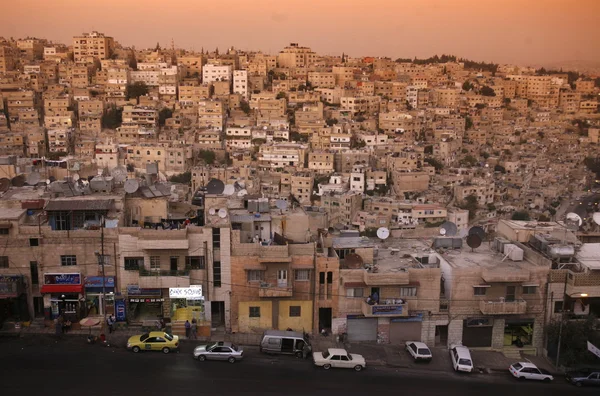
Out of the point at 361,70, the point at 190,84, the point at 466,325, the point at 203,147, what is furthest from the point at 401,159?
the point at 466,325

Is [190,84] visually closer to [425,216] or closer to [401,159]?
[401,159]

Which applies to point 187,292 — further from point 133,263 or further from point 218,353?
point 218,353

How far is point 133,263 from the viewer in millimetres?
11555

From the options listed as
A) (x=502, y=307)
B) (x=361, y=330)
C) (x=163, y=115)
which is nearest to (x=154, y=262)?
(x=361, y=330)

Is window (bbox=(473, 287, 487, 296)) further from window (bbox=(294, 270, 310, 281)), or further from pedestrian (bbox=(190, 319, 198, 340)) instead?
pedestrian (bbox=(190, 319, 198, 340))

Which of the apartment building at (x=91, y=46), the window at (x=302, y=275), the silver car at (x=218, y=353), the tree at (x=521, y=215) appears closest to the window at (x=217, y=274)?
the window at (x=302, y=275)

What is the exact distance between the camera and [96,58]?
71.4 m

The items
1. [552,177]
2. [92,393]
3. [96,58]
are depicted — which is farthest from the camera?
[96,58]

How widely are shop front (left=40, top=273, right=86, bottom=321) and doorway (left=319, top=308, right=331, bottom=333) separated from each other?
13.9ft

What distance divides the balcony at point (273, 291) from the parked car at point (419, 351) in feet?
7.39

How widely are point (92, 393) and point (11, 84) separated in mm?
58313

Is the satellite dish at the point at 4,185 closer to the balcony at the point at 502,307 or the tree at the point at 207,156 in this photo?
the balcony at the point at 502,307

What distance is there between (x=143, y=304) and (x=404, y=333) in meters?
4.75

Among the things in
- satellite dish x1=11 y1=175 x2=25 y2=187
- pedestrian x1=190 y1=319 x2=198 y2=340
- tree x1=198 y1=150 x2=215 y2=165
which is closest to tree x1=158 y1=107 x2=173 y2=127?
tree x1=198 y1=150 x2=215 y2=165
